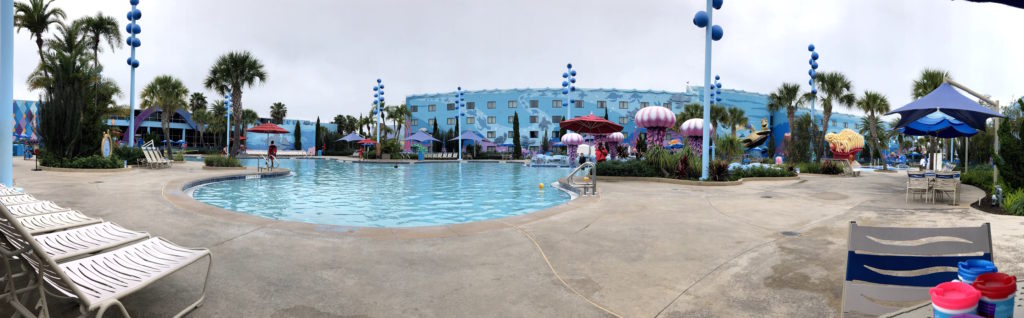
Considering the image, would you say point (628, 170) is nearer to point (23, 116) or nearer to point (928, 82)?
point (928, 82)

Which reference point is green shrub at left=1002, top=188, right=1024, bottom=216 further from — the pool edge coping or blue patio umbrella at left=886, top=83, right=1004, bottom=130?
the pool edge coping

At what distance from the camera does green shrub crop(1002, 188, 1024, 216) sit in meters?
7.38

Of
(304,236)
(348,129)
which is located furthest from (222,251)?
(348,129)

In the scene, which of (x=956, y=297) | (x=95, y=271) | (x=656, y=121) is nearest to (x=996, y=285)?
(x=956, y=297)

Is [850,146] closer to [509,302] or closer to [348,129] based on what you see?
[509,302]

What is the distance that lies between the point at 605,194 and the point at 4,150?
35.2ft

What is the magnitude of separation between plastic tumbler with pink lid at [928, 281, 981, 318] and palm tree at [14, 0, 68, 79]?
29867 mm

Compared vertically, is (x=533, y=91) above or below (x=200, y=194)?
above

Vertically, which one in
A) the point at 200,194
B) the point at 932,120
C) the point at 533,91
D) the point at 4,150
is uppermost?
the point at 533,91

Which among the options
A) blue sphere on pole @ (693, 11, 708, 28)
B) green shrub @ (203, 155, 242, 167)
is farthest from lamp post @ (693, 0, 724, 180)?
green shrub @ (203, 155, 242, 167)

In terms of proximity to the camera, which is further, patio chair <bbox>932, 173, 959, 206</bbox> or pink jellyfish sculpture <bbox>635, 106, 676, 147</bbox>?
pink jellyfish sculpture <bbox>635, 106, 676, 147</bbox>

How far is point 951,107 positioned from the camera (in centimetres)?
979

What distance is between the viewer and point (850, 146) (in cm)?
2473

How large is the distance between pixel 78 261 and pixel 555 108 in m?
55.4
